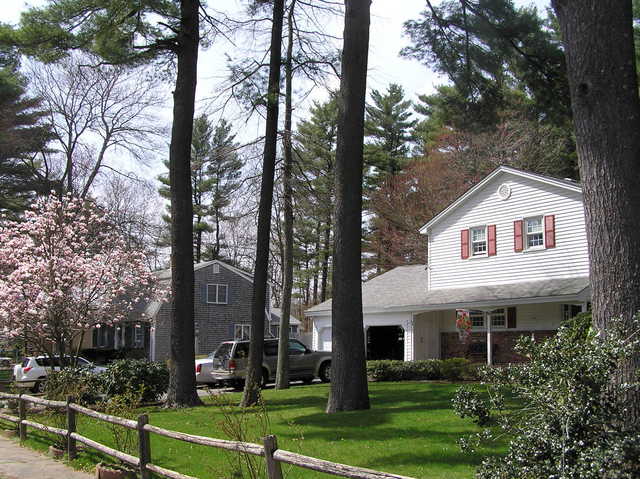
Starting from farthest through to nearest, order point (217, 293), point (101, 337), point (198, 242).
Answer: point (198, 242) → point (101, 337) → point (217, 293)

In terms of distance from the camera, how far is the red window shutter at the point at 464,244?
24.4 metres

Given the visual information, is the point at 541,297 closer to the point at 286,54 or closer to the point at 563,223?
the point at 563,223

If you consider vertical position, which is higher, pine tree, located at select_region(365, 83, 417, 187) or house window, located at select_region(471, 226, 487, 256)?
pine tree, located at select_region(365, 83, 417, 187)

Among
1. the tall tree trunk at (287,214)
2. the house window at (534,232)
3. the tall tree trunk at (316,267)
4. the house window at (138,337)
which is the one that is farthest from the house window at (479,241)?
the tall tree trunk at (316,267)

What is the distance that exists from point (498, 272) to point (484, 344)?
2.67 metres

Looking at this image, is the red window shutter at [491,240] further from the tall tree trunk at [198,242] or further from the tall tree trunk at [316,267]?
the tall tree trunk at [198,242]

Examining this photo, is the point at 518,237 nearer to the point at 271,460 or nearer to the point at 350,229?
the point at 350,229

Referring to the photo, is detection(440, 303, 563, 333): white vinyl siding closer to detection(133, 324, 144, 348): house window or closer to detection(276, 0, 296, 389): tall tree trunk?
detection(276, 0, 296, 389): tall tree trunk

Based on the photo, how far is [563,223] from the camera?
21.3 m

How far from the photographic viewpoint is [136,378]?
15.8 m

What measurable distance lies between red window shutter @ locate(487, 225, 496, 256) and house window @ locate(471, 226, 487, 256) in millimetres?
269

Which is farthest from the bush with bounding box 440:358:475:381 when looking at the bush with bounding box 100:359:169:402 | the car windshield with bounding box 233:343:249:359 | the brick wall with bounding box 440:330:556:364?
the bush with bounding box 100:359:169:402

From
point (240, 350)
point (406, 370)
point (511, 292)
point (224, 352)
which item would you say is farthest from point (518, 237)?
point (224, 352)

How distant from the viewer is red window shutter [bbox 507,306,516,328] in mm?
22625
